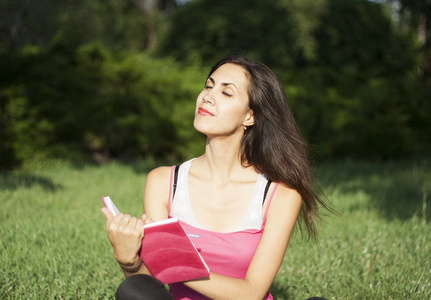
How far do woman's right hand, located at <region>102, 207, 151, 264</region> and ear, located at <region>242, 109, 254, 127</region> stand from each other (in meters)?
0.95

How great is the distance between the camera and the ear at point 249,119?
264cm

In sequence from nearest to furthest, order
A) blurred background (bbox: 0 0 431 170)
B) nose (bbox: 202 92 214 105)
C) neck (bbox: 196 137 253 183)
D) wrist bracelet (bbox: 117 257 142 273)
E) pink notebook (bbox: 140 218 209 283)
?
pink notebook (bbox: 140 218 209 283) < wrist bracelet (bbox: 117 257 142 273) < nose (bbox: 202 92 214 105) < neck (bbox: 196 137 253 183) < blurred background (bbox: 0 0 431 170)

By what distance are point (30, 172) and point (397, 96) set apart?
24.3ft

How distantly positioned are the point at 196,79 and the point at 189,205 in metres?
6.86

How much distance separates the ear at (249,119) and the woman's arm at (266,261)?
1.44 feet

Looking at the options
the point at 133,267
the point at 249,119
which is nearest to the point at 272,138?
the point at 249,119

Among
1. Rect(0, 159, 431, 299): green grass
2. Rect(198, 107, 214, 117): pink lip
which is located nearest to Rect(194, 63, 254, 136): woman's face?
Rect(198, 107, 214, 117): pink lip

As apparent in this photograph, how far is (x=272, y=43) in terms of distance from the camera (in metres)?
11.5

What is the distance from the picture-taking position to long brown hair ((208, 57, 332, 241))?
2557 mm

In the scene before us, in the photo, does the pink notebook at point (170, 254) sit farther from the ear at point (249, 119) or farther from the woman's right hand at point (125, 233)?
the ear at point (249, 119)

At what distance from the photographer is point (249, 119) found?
105 inches

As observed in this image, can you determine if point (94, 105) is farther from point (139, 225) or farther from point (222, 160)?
point (139, 225)

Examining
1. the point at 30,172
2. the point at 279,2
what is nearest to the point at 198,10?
the point at 279,2

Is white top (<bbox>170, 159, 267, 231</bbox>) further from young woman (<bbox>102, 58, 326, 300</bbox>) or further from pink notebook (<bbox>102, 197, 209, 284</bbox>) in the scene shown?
pink notebook (<bbox>102, 197, 209, 284</bbox>)
